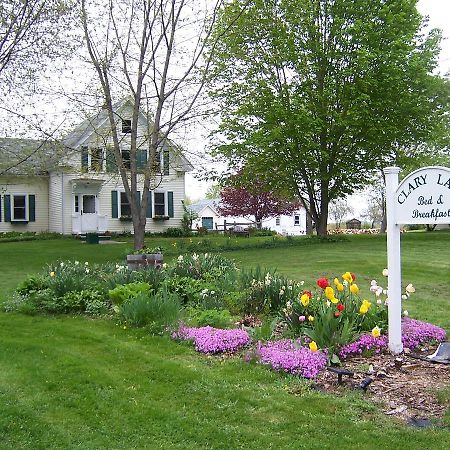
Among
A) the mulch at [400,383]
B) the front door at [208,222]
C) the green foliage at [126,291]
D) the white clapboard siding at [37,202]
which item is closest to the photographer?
the mulch at [400,383]

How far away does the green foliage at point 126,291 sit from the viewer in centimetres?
712

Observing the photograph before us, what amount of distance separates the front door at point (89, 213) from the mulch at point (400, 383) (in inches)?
978

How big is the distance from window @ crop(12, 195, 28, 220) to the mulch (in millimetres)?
27155

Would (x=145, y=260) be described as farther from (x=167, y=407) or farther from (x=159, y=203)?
(x=159, y=203)

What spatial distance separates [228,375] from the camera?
4758 mm

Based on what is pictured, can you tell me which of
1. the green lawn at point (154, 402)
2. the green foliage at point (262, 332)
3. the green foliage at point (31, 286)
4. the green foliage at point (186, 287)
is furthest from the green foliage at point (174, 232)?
the green foliage at point (262, 332)

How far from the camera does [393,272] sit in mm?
5398

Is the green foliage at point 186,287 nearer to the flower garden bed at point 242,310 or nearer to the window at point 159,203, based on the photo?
the flower garden bed at point 242,310

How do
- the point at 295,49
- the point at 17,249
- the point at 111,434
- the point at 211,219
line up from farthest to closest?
the point at 211,219, the point at 295,49, the point at 17,249, the point at 111,434

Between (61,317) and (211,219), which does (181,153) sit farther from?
(211,219)

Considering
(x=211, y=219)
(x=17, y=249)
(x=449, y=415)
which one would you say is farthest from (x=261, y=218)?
(x=449, y=415)

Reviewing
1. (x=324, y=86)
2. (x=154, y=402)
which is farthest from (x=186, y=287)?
(x=324, y=86)

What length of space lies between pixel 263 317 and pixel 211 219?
5425 centimetres

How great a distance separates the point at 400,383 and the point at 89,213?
26181 mm
